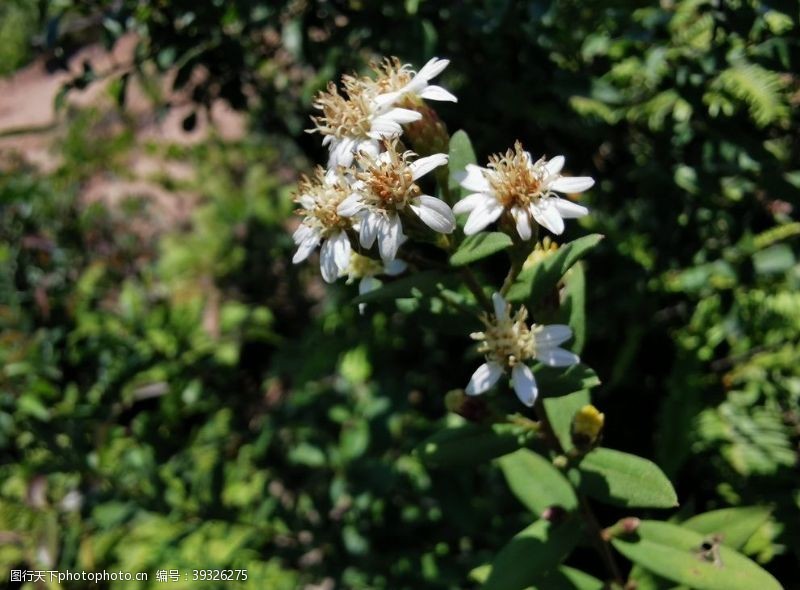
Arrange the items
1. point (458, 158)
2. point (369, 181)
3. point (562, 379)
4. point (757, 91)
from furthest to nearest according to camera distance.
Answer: point (757, 91) → point (458, 158) → point (562, 379) → point (369, 181)

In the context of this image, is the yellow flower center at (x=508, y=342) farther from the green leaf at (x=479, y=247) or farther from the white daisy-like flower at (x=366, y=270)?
the white daisy-like flower at (x=366, y=270)

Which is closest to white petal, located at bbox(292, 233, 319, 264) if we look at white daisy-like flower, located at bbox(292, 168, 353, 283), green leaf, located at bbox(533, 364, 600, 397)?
white daisy-like flower, located at bbox(292, 168, 353, 283)

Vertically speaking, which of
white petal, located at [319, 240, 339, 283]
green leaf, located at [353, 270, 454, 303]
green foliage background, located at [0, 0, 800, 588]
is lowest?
green foliage background, located at [0, 0, 800, 588]

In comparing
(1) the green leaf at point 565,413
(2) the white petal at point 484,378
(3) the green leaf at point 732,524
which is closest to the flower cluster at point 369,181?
(2) the white petal at point 484,378

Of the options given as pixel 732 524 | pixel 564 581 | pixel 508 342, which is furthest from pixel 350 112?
pixel 732 524

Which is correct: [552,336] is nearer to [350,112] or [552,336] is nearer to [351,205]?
[351,205]

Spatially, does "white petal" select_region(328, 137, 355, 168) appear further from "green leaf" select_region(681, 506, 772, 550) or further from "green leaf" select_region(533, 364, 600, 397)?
"green leaf" select_region(681, 506, 772, 550)
